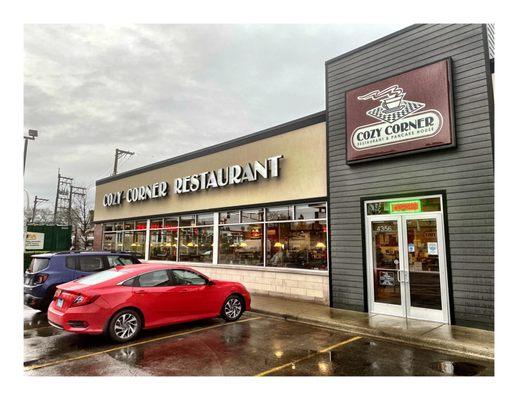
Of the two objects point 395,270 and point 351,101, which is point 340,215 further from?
point 351,101

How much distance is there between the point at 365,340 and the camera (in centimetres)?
736

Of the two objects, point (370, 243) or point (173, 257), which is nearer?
point (370, 243)

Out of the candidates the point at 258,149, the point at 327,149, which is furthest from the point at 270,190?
the point at 327,149

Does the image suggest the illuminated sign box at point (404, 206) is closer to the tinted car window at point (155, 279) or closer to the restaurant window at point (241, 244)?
the restaurant window at point (241, 244)

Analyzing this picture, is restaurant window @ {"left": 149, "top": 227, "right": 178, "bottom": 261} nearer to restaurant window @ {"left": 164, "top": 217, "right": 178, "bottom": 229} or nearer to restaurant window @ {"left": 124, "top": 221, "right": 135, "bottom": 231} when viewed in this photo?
restaurant window @ {"left": 164, "top": 217, "right": 178, "bottom": 229}

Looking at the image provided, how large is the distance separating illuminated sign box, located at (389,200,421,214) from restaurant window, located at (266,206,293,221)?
361cm

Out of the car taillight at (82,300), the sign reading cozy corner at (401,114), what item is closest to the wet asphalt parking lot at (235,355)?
the car taillight at (82,300)

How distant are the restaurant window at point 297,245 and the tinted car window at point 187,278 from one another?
164 inches

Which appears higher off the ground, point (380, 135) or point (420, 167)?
point (380, 135)

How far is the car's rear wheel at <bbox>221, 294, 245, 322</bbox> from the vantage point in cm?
894

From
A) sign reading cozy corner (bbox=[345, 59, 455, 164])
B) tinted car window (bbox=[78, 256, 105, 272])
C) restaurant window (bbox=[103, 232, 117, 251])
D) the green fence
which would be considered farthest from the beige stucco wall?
tinted car window (bbox=[78, 256, 105, 272])

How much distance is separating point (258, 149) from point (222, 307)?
6632 millimetres

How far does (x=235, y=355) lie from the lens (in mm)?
6281

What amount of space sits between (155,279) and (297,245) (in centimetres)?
543
